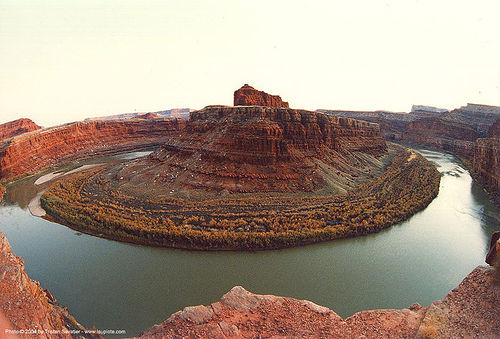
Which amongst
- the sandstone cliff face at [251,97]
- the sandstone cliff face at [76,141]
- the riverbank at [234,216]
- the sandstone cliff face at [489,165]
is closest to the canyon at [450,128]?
the sandstone cliff face at [489,165]

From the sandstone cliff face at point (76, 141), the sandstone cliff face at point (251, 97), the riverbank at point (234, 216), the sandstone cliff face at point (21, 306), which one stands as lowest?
the riverbank at point (234, 216)

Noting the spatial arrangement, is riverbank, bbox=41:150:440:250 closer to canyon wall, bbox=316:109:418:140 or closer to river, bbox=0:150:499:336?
river, bbox=0:150:499:336

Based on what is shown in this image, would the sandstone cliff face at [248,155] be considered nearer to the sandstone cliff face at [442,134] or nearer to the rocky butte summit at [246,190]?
the rocky butte summit at [246,190]

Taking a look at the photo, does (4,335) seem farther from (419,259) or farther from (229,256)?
(419,259)

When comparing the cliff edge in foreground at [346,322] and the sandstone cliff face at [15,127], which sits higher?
the sandstone cliff face at [15,127]

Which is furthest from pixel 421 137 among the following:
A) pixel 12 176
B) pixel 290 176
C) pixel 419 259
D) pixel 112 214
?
pixel 12 176

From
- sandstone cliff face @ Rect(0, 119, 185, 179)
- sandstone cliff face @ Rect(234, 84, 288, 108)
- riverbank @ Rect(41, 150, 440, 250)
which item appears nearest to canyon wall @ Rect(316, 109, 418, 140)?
sandstone cliff face @ Rect(234, 84, 288, 108)

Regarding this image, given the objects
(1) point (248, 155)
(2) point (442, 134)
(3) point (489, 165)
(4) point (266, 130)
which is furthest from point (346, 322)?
(2) point (442, 134)

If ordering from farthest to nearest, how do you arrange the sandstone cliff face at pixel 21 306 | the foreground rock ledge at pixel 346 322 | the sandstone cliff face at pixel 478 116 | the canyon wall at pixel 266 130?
the sandstone cliff face at pixel 478 116
the canyon wall at pixel 266 130
the foreground rock ledge at pixel 346 322
the sandstone cliff face at pixel 21 306
